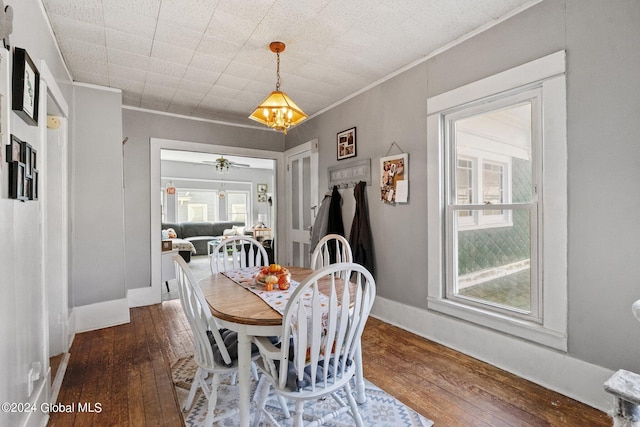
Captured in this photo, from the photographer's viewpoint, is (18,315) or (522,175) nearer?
(18,315)

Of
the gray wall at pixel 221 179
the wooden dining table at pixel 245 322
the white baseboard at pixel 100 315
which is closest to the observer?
the wooden dining table at pixel 245 322

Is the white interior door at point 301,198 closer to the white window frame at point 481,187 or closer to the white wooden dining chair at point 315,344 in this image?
the white window frame at point 481,187

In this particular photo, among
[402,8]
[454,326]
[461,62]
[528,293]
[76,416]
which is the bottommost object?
[76,416]

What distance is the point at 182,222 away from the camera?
29.0ft

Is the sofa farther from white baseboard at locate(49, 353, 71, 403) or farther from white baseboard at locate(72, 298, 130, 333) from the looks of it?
white baseboard at locate(49, 353, 71, 403)

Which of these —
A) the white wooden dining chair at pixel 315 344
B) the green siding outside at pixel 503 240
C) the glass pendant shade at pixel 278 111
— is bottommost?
the white wooden dining chair at pixel 315 344

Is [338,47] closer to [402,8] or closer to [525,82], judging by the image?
[402,8]

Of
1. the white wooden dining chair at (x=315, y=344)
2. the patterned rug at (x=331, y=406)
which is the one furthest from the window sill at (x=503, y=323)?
the white wooden dining chair at (x=315, y=344)

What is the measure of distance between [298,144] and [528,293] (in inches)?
135

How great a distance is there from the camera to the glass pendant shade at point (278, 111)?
2.18 meters

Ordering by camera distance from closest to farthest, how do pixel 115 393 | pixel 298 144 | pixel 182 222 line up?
pixel 115 393 → pixel 298 144 → pixel 182 222

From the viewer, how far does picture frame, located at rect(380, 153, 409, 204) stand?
2.96 meters

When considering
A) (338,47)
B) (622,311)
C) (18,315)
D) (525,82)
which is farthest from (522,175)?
(18,315)

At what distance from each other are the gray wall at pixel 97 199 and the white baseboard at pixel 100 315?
0.06 meters
